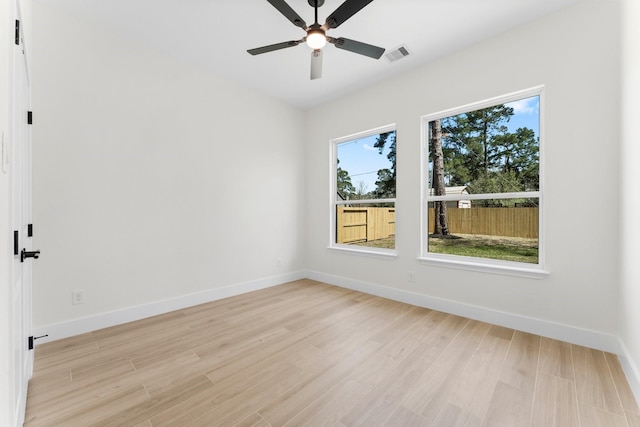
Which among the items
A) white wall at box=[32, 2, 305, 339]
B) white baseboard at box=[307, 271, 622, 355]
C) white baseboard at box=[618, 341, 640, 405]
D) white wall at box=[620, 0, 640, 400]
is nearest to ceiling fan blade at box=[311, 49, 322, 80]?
white wall at box=[32, 2, 305, 339]

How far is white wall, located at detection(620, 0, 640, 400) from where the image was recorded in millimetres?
1802

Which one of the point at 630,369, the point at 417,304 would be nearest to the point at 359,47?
the point at 417,304

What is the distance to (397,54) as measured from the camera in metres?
3.09

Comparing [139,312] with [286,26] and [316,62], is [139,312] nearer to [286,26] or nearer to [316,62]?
[316,62]

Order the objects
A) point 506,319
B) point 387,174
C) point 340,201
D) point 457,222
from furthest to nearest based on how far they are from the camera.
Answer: point 340,201, point 387,174, point 457,222, point 506,319

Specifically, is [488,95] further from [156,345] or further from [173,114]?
[156,345]

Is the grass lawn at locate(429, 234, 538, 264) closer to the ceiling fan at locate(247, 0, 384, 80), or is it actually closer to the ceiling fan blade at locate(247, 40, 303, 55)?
the ceiling fan at locate(247, 0, 384, 80)

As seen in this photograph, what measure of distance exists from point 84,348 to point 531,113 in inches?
182

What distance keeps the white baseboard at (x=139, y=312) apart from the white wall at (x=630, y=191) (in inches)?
146

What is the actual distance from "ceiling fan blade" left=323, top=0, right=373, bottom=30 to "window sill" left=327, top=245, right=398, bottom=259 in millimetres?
2644

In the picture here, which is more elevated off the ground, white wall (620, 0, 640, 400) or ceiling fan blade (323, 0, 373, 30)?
ceiling fan blade (323, 0, 373, 30)

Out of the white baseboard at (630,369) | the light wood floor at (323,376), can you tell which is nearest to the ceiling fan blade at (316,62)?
the light wood floor at (323,376)

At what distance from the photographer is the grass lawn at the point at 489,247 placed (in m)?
2.76

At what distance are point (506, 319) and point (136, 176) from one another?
13.4ft
